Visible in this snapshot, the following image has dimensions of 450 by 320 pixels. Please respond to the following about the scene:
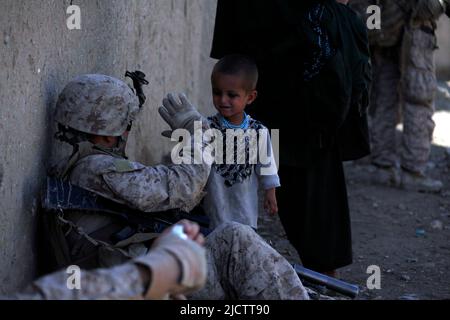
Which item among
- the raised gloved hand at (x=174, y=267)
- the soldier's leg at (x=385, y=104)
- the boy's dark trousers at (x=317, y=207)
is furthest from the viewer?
the soldier's leg at (x=385, y=104)

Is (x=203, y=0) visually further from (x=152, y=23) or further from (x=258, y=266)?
(x=258, y=266)

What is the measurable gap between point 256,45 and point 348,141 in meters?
0.73

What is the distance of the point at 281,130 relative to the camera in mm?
4285

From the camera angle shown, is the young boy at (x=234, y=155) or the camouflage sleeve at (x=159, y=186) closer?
the camouflage sleeve at (x=159, y=186)

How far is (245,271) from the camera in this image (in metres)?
3.09

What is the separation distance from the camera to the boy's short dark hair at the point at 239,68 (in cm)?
372

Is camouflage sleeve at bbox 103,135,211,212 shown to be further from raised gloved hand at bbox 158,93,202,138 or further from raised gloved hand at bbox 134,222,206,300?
raised gloved hand at bbox 134,222,206,300

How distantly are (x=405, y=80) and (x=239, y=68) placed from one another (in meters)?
3.87

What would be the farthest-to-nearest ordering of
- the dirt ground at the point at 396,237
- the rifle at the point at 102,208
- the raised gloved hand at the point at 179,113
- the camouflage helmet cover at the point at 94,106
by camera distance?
the dirt ground at the point at 396,237, the raised gloved hand at the point at 179,113, the camouflage helmet cover at the point at 94,106, the rifle at the point at 102,208

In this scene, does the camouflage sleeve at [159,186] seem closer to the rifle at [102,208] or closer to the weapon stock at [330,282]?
the rifle at [102,208]

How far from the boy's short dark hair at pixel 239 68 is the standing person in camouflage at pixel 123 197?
21.7 inches

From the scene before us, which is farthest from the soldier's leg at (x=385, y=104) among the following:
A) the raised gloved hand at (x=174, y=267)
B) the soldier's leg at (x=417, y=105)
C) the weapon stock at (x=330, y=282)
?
the raised gloved hand at (x=174, y=267)

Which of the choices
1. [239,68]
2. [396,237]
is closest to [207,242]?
[239,68]

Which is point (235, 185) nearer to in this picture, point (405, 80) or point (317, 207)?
point (317, 207)
